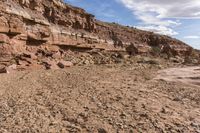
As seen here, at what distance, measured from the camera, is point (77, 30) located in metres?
31.4

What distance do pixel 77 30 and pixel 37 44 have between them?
29.9 ft

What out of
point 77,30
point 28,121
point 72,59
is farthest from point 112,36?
point 28,121

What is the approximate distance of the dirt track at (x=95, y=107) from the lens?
8055 mm

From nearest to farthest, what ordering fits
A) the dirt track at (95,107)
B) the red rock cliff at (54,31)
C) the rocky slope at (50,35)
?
1. the dirt track at (95,107)
2. the rocky slope at (50,35)
3. the red rock cliff at (54,31)

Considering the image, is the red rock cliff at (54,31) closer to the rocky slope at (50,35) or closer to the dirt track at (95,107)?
the rocky slope at (50,35)

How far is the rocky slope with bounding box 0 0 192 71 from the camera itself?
753 inches

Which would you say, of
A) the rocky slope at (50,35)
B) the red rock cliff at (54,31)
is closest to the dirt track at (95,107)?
the rocky slope at (50,35)

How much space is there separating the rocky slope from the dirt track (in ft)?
18.9

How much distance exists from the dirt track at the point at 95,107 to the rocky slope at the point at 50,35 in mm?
5761

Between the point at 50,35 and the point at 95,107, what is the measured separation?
1625 centimetres

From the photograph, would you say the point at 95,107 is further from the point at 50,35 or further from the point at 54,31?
the point at 54,31

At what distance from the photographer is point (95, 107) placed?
9.66 meters

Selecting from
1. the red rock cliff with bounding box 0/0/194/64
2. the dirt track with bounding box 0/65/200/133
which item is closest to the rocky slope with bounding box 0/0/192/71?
the red rock cliff with bounding box 0/0/194/64

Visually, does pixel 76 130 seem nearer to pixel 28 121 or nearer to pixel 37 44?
pixel 28 121
